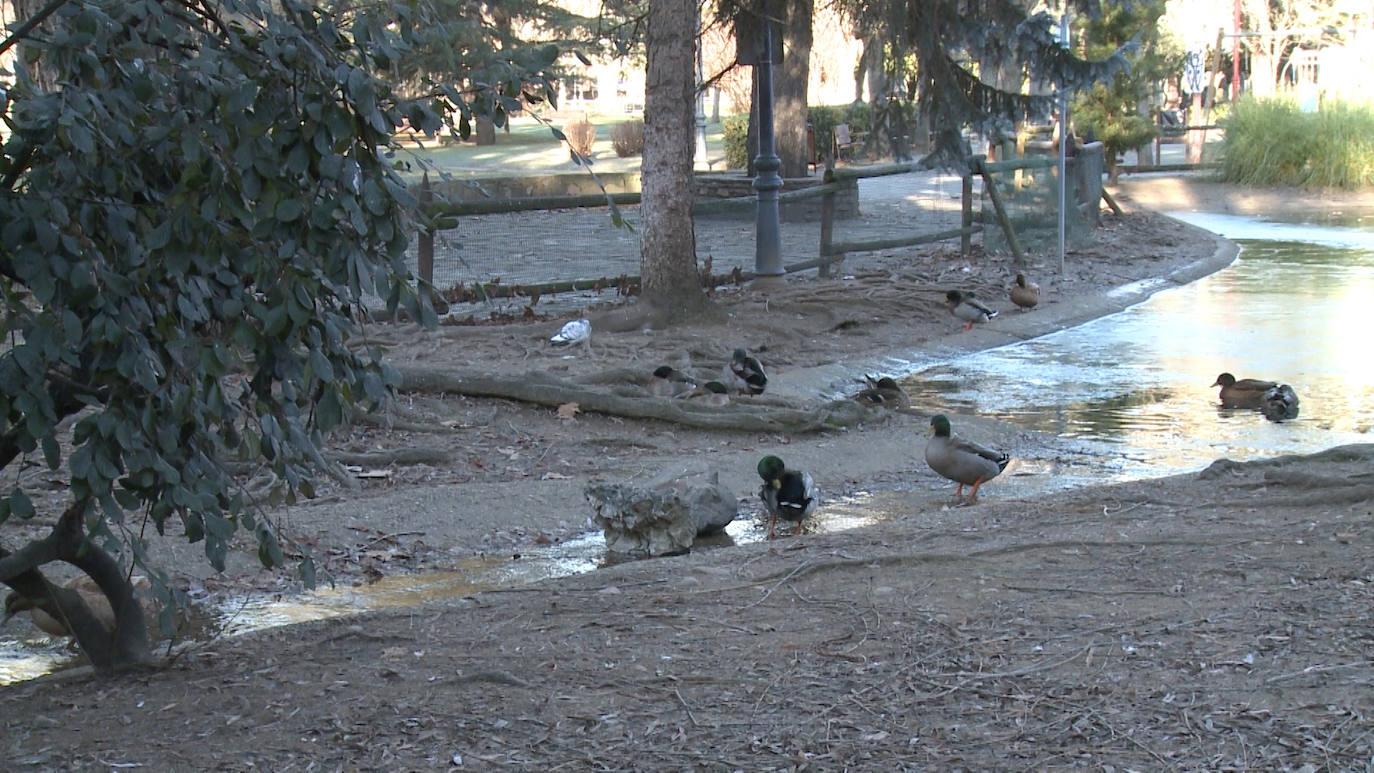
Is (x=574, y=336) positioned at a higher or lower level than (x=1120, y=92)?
lower

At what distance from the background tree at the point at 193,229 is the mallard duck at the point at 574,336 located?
29.7 ft

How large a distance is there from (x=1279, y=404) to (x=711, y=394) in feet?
14.6

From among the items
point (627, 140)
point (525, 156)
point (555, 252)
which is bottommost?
point (555, 252)

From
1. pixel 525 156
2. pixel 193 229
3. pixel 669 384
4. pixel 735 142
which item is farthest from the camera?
pixel 525 156

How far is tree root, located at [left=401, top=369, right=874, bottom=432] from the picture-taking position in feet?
35.7

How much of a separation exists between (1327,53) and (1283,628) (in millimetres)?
49159

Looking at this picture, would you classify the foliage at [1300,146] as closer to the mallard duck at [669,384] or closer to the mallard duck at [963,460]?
the mallard duck at [669,384]

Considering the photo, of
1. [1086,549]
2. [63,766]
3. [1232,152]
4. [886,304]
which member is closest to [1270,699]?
[1086,549]

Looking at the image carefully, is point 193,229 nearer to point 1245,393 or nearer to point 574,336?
point 574,336

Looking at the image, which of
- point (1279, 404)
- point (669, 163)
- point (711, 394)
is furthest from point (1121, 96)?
point (711, 394)

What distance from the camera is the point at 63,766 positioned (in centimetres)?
425

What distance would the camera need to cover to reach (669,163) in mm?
14141

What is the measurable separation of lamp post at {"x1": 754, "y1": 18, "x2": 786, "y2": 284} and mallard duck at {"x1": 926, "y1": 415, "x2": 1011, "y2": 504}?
752 centimetres

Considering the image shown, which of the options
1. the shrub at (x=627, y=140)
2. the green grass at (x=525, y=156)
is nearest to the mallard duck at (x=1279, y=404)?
the green grass at (x=525, y=156)
